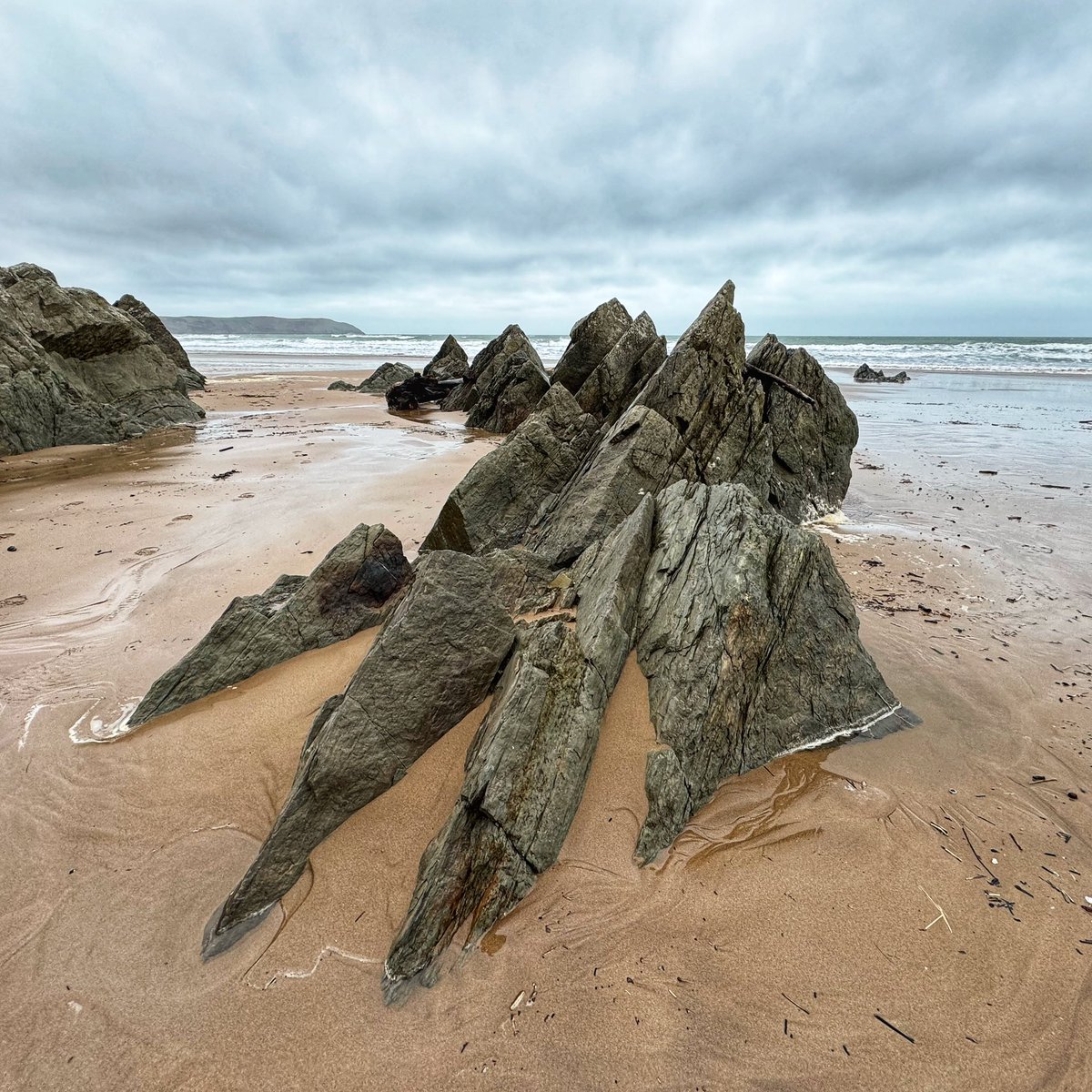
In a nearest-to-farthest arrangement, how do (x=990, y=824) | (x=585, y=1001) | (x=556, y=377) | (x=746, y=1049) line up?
(x=746, y=1049), (x=585, y=1001), (x=990, y=824), (x=556, y=377)

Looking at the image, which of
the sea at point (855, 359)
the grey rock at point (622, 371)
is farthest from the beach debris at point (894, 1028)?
the sea at point (855, 359)

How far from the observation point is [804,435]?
10.3 m

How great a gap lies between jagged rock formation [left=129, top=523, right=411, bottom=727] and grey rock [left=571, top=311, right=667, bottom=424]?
571 cm

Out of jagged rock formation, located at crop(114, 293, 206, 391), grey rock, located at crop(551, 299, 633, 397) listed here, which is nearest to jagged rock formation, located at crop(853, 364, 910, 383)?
grey rock, located at crop(551, 299, 633, 397)

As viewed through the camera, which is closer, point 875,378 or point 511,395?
point 511,395

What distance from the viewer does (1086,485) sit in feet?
39.2

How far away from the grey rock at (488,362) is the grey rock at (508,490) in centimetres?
1343

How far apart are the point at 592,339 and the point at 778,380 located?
4.89 meters

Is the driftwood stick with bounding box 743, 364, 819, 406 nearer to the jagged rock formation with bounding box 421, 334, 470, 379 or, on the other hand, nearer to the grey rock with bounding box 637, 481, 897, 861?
the grey rock with bounding box 637, 481, 897, 861

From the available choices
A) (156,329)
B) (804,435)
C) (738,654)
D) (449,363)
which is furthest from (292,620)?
(156,329)

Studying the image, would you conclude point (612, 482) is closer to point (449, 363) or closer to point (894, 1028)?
point (894, 1028)

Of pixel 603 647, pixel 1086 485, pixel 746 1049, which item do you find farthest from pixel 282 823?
pixel 1086 485

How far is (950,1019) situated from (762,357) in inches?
382

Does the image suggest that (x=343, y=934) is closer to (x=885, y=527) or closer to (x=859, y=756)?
(x=859, y=756)
